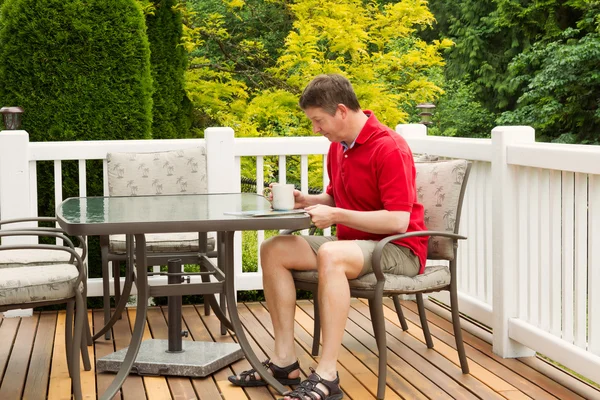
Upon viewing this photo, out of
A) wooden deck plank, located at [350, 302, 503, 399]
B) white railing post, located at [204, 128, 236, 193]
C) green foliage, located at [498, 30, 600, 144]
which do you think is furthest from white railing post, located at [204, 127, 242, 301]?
green foliage, located at [498, 30, 600, 144]

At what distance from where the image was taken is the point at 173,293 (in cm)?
364

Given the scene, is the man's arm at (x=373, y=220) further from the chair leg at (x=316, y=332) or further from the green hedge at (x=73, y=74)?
the green hedge at (x=73, y=74)

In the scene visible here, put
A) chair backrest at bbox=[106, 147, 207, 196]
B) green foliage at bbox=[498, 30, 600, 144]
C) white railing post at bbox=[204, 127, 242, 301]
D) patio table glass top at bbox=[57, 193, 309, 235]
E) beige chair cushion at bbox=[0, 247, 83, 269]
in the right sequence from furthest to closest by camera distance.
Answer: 1. green foliage at bbox=[498, 30, 600, 144]
2. white railing post at bbox=[204, 127, 242, 301]
3. chair backrest at bbox=[106, 147, 207, 196]
4. beige chair cushion at bbox=[0, 247, 83, 269]
5. patio table glass top at bbox=[57, 193, 309, 235]

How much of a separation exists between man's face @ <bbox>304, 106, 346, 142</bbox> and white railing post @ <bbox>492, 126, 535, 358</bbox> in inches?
35.9

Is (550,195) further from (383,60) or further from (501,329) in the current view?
(383,60)

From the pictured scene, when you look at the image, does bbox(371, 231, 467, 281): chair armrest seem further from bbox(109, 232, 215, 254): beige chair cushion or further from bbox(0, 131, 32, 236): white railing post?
bbox(0, 131, 32, 236): white railing post

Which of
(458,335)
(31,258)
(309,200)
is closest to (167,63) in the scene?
(31,258)

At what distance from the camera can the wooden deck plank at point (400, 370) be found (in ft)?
11.9

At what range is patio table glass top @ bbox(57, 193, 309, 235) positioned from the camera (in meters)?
3.23

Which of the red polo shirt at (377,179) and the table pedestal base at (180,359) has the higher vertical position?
the red polo shirt at (377,179)

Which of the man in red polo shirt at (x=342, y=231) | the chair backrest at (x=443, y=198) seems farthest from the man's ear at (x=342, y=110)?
the chair backrest at (x=443, y=198)

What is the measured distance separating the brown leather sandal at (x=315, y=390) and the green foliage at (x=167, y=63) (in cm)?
537

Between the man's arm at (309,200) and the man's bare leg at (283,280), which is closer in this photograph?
the man's bare leg at (283,280)

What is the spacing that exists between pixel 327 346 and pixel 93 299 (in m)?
2.51
